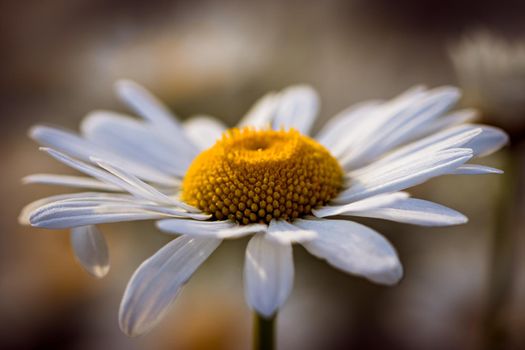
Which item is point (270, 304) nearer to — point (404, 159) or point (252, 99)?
point (404, 159)

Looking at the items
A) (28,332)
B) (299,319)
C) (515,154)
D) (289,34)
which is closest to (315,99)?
(515,154)

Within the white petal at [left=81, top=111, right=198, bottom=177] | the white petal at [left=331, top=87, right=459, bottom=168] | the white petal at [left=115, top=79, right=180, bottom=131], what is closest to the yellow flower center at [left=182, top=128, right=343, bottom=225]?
the white petal at [left=331, top=87, right=459, bottom=168]

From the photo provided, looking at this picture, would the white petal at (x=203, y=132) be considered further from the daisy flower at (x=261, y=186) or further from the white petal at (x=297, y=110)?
the white petal at (x=297, y=110)

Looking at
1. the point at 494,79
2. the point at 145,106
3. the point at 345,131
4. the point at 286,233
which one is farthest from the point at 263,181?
the point at 494,79

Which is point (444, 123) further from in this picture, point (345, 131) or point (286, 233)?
point (286, 233)

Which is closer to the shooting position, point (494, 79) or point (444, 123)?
point (444, 123)

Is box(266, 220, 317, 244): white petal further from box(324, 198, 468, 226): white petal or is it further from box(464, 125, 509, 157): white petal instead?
box(464, 125, 509, 157): white petal
